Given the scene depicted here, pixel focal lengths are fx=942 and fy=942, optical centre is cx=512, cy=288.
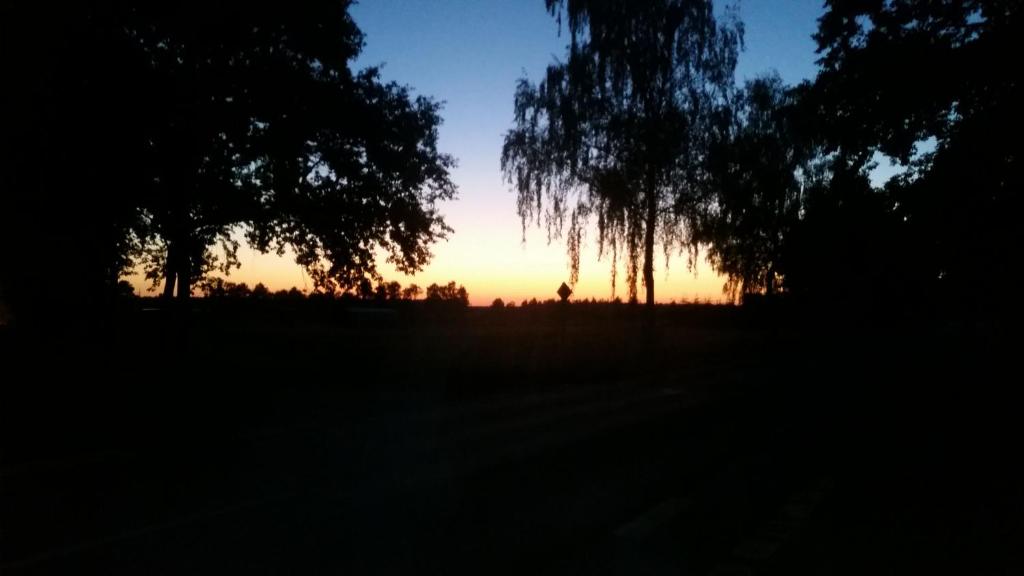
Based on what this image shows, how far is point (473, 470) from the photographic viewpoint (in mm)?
9422

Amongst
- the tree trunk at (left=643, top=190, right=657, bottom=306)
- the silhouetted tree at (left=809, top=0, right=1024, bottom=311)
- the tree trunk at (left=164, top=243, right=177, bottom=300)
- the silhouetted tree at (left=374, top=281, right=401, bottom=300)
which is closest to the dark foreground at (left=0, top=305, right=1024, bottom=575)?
the tree trunk at (left=164, top=243, right=177, bottom=300)

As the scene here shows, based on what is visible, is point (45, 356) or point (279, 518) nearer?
point (279, 518)

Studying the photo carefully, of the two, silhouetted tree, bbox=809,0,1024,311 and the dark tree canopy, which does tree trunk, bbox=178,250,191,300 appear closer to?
the dark tree canopy

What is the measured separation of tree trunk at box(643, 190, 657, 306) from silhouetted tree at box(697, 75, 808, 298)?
1.74 meters

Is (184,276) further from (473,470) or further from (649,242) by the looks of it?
(649,242)

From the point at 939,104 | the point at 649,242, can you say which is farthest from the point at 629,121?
the point at 939,104

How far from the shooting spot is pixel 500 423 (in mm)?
14023

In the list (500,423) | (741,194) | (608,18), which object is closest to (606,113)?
(608,18)

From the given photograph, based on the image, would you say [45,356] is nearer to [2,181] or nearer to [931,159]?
[2,181]

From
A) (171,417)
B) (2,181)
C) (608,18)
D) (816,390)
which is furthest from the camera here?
(608,18)

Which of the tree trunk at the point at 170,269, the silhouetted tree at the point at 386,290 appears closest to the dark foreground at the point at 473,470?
the tree trunk at the point at 170,269

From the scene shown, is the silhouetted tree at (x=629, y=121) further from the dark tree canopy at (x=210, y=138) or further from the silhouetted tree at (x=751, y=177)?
the dark tree canopy at (x=210, y=138)

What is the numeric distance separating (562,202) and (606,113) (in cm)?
336

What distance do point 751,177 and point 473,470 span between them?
25569 millimetres
